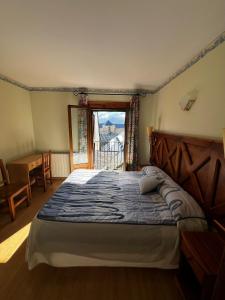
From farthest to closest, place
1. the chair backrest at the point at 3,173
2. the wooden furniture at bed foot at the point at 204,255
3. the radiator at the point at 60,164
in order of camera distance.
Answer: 1. the radiator at the point at 60,164
2. the chair backrest at the point at 3,173
3. the wooden furniture at bed foot at the point at 204,255

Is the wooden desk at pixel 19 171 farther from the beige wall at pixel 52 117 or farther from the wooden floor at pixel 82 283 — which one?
the wooden floor at pixel 82 283

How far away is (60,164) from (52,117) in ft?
4.01

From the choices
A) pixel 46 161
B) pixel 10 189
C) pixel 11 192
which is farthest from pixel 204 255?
pixel 46 161

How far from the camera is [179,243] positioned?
1.43 metres

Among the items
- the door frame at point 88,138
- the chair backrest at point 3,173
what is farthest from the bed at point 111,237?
the door frame at point 88,138

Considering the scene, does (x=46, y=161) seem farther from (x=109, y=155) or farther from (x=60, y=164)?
(x=109, y=155)

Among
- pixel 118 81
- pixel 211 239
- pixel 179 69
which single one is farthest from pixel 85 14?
pixel 211 239

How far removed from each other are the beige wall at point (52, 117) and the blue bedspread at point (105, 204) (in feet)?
5.82

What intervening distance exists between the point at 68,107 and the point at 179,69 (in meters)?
2.45

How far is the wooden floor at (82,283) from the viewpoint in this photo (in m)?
1.37

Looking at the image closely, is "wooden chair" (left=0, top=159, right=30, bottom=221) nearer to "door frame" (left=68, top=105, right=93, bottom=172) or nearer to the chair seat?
the chair seat

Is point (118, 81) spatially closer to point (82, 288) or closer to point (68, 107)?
point (68, 107)

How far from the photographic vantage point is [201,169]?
1.68 meters

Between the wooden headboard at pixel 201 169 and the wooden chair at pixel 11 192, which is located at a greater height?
the wooden headboard at pixel 201 169
